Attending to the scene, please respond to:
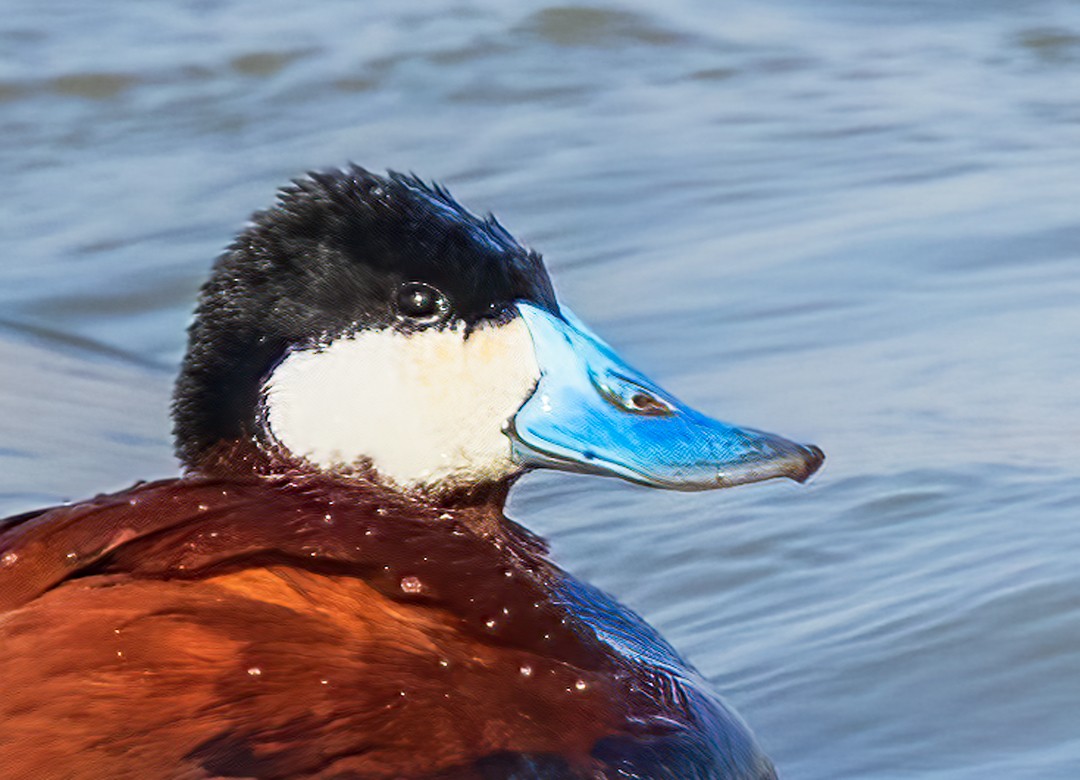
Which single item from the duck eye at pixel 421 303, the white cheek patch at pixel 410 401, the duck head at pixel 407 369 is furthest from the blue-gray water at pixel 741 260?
the duck eye at pixel 421 303

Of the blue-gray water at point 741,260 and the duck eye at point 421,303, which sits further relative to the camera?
the blue-gray water at point 741,260

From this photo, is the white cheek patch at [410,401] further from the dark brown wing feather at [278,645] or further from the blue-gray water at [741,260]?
the blue-gray water at [741,260]

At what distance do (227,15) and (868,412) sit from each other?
4.08m

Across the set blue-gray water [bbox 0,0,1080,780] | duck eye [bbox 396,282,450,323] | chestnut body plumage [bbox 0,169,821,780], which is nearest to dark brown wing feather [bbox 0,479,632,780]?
chestnut body plumage [bbox 0,169,821,780]

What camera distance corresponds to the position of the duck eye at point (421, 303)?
2967 mm

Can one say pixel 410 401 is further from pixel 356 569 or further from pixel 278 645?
pixel 278 645

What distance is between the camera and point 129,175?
21.7 feet

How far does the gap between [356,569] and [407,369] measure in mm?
328

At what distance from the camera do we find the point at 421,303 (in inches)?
117

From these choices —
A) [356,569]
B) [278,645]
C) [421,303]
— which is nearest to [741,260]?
[421,303]

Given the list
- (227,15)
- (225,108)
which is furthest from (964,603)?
(227,15)

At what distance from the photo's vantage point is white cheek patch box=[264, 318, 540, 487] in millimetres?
2914

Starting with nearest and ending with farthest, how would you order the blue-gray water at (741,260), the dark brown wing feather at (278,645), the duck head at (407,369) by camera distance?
1. the dark brown wing feather at (278,645)
2. the duck head at (407,369)
3. the blue-gray water at (741,260)

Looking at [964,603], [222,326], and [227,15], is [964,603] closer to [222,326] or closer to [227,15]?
[222,326]
